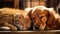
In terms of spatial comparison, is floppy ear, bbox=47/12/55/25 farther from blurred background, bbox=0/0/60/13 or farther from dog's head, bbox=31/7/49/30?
blurred background, bbox=0/0/60/13

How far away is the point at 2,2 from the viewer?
2.08 metres

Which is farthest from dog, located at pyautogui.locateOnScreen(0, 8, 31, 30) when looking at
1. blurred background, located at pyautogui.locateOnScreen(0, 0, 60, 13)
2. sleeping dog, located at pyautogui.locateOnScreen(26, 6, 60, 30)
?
blurred background, located at pyautogui.locateOnScreen(0, 0, 60, 13)

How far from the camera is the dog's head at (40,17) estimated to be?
5.07 ft

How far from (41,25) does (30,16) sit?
16 centimetres

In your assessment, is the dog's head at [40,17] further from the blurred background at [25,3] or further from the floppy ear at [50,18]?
the blurred background at [25,3]

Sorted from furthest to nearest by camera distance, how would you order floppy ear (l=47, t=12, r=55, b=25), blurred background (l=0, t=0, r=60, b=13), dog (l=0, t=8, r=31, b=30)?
blurred background (l=0, t=0, r=60, b=13)
floppy ear (l=47, t=12, r=55, b=25)
dog (l=0, t=8, r=31, b=30)

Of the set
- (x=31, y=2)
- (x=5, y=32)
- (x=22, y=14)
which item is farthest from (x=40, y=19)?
(x=31, y=2)

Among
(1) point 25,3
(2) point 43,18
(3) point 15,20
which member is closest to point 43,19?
(2) point 43,18

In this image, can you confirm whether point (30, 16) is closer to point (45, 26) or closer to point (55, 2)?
point (45, 26)

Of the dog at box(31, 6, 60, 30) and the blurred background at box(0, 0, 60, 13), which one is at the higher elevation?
the blurred background at box(0, 0, 60, 13)

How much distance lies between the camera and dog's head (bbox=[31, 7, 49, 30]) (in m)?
1.55

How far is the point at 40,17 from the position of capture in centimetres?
158

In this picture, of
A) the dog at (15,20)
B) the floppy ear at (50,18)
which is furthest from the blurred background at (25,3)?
the dog at (15,20)

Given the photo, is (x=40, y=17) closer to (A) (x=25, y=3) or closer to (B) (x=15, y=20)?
(B) (x=15, y=20)
